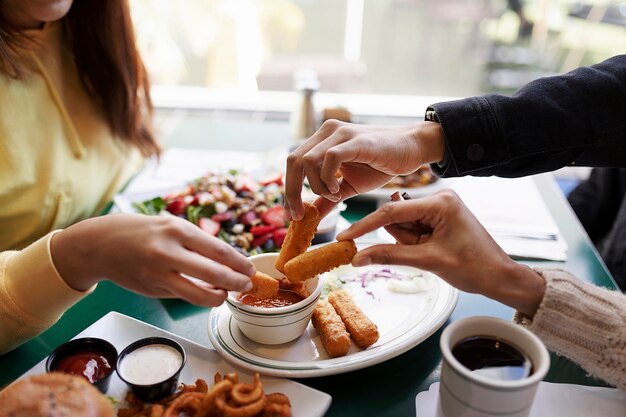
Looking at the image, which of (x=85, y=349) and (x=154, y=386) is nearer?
(x=154, y=386)

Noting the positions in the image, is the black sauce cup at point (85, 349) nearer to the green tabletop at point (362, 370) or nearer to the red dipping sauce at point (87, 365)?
the red dipping sauce at point (87, 365)

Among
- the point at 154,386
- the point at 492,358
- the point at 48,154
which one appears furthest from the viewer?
the point at 48,154

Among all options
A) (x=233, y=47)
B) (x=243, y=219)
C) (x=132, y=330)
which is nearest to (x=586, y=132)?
(x=243, y=219)

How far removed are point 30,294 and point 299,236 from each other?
2.09ft

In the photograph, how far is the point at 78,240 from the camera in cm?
108

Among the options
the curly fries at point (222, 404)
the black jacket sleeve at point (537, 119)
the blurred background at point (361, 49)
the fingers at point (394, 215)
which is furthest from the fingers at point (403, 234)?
the blurred background at point (361, 49)

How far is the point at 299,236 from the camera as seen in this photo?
52.0 inches

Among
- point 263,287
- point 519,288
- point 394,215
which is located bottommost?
point 263,287

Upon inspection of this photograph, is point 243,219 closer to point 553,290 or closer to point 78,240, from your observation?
point 78,240

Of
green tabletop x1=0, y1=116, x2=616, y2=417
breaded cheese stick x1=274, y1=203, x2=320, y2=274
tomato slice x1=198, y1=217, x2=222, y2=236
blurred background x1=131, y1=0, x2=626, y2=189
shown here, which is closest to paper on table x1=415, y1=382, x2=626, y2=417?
green tabletop x1=0, y1=116, x2=616, y2=417

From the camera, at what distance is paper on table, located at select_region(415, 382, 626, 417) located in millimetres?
1071

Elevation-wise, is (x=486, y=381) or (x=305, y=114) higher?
(x=486, y=381)

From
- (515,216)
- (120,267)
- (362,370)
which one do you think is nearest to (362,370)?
(362,370)

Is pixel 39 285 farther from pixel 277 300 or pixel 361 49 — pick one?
pixel 361 49
